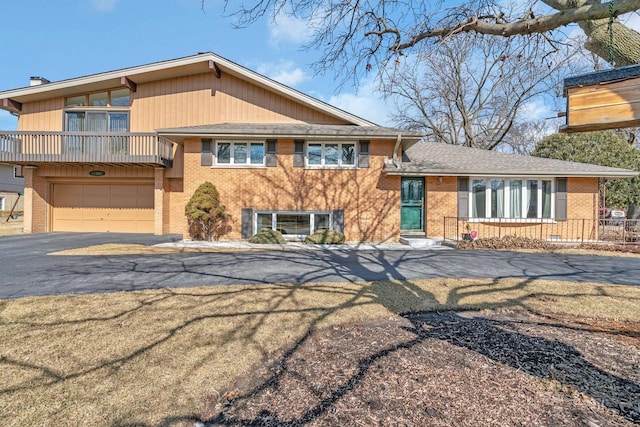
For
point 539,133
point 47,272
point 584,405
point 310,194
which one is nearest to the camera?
point 584,405

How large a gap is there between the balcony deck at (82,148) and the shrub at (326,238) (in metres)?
7.04

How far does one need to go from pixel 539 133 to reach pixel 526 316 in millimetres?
30060

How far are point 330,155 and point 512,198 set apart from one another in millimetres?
7249

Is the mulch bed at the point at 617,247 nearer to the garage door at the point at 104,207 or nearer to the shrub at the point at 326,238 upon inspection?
the shrub at the point at 326,238

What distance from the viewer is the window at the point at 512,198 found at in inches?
467

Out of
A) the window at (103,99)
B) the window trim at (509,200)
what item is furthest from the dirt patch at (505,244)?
the window at (103,99)

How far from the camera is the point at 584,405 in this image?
2.25 meters

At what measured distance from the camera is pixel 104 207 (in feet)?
46.9

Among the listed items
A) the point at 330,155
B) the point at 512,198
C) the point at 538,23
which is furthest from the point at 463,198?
the point at 538,23

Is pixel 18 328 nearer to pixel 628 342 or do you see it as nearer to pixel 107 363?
pixel 107 363

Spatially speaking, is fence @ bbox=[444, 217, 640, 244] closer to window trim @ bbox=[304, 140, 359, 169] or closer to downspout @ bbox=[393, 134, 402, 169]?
downspout @ bbox=[393, 134, 402, 169]

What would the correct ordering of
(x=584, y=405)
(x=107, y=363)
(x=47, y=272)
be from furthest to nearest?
(x=47, y=272) → (x=107, y=363) → (x=584, y=405)

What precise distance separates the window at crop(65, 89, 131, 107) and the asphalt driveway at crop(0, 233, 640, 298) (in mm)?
7486

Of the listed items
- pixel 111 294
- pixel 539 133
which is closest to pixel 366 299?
pixel 111 294
